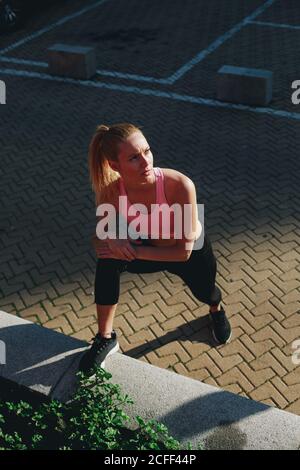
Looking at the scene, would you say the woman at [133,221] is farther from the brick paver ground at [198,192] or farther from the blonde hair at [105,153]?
the brick paver ground at [198,192]

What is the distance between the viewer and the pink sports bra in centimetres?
392

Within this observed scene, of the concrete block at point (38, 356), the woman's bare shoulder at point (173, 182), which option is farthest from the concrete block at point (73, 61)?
the woman's bare shoulder at point (173, 182)

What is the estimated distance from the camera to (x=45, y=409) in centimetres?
398

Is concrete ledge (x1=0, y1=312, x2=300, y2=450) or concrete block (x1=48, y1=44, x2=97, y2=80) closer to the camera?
concrete ledge (x1=0, y1=312, x2=300, y2=450)

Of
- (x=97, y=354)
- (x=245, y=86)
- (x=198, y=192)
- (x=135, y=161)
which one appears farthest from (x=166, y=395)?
(x=245, y=86)

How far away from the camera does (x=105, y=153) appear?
374 centimetres

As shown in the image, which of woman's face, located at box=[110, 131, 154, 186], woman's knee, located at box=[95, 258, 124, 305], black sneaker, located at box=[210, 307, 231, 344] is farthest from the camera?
black sneaker, located at box=[210, 307, 231, 344]

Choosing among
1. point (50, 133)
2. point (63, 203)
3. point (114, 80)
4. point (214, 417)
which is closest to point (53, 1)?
point (114, 80)

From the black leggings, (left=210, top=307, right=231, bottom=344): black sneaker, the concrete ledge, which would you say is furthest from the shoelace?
(left=210, top=307, right=231, bottom=344): black sneaker

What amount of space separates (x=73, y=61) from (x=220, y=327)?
A: 726 cm

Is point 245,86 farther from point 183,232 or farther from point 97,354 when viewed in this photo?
point 97,354

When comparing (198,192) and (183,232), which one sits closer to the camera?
(183,232)

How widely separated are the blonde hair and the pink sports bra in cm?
10

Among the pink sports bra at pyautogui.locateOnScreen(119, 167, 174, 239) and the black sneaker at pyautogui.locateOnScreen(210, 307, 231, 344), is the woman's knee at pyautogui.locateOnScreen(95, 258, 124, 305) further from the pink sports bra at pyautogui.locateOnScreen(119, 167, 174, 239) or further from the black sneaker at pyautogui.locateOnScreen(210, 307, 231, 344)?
the black sneaker at pyautogui.locateOnScreen(210, 307, 231, 344)
